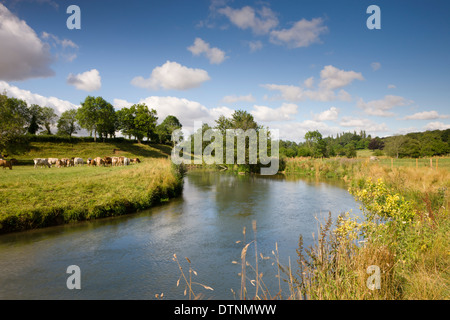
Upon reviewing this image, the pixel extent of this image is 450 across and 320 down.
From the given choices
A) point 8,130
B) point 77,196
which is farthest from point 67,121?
point 77,196

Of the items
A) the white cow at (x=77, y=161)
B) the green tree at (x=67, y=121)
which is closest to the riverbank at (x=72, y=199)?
the white cow at (x=77, y=161)

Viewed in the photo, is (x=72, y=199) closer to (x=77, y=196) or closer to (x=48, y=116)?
(x=77, y=196)

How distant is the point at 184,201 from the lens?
1680cm

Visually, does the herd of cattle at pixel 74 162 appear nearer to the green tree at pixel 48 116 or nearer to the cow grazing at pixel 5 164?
the cow grazing at pixel 5 164

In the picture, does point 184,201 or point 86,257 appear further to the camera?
point 184,201

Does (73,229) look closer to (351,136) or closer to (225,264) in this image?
(225,264)

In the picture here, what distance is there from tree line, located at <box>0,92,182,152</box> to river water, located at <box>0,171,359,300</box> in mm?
27852

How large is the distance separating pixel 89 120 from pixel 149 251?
156ft

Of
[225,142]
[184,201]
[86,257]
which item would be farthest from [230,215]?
[225,142]

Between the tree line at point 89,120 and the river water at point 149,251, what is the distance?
91.4 ft

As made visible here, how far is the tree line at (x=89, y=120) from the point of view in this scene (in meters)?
31.1

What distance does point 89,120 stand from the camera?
48000 mm

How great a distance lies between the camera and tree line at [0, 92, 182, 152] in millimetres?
31109

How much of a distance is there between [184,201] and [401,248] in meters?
13.4
